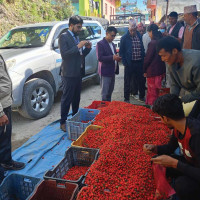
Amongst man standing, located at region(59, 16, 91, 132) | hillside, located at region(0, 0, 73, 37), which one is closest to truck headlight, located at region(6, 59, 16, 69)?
man standing, located at region(59, 16, 91, 132)

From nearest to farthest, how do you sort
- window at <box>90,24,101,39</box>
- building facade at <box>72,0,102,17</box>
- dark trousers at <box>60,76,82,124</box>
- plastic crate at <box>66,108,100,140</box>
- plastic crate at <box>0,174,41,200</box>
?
plastic crate at <box>0,174,41,200</box>, plastic crate at <box>66,108,100,140</box>, dark trousers at <box>60,76,82,124</box>, window at <box>90,24,101,39</box>, building facade at <box>72,0,102,17</box>

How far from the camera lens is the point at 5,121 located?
8.60 ft

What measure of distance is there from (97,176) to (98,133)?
116 centimetres

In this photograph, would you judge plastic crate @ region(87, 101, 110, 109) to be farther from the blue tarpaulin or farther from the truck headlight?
the truck headlight

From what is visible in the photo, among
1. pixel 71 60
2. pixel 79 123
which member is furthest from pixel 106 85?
pixel 79 123

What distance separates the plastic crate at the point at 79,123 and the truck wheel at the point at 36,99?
128 centimetres

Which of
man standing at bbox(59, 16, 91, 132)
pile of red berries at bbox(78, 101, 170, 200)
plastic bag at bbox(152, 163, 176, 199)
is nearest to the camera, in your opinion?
plastic bag at bbox(152, 163, 176, 199)

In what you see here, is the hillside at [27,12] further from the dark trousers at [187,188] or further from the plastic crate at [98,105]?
the dark trousers at [187,188]

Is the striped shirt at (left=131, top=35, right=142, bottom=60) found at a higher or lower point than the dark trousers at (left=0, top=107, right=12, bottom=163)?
A: higher

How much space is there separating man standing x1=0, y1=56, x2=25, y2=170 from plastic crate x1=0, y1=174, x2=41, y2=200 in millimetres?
529

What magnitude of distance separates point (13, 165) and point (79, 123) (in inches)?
49.5

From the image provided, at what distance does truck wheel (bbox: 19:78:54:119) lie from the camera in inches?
190

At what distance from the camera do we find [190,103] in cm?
294

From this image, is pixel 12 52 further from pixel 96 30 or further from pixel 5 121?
pixel 96 30
